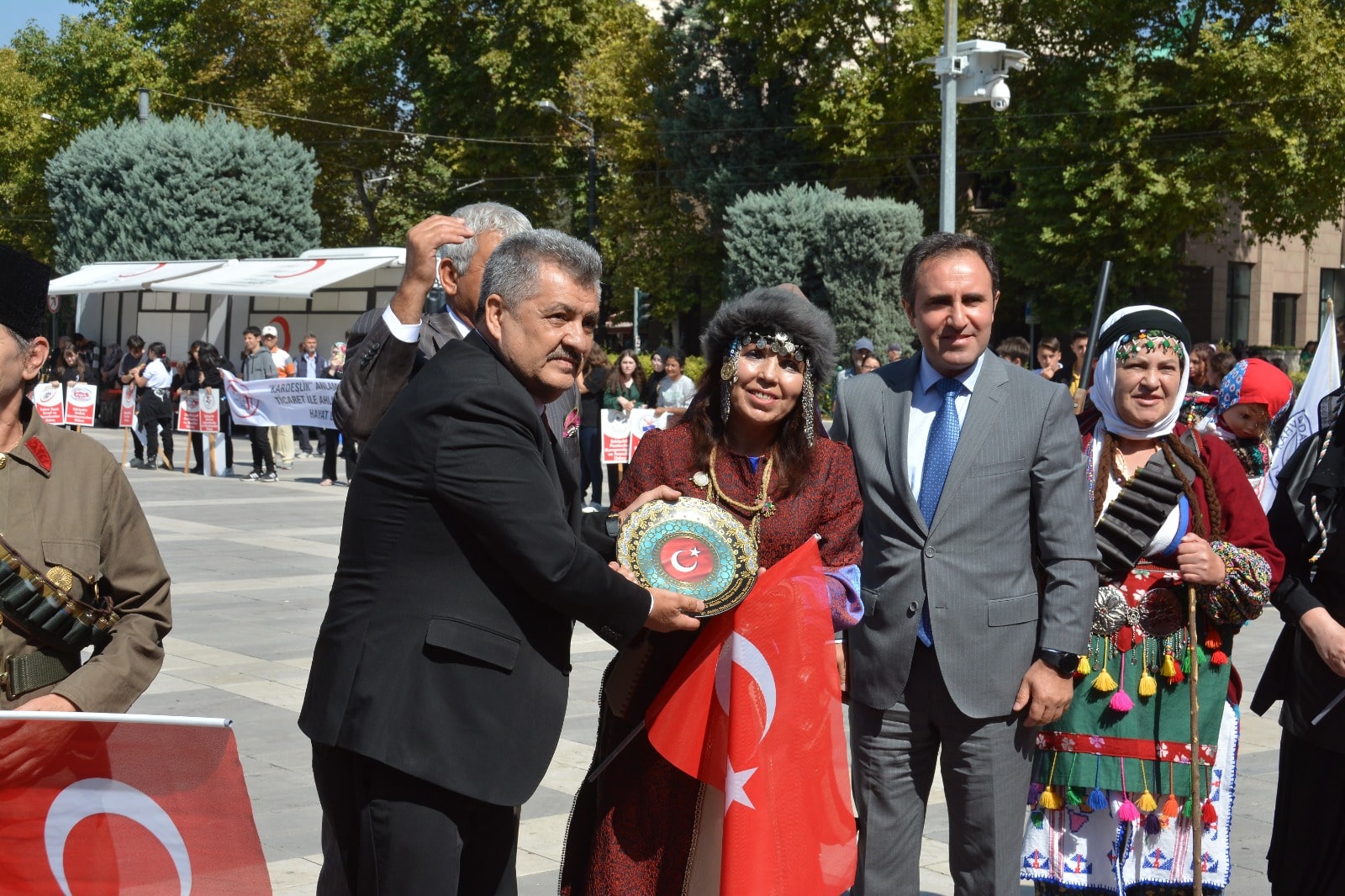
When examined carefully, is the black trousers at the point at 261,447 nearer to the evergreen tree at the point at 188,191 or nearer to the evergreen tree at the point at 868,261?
the evergreen tree at the point at 868,261

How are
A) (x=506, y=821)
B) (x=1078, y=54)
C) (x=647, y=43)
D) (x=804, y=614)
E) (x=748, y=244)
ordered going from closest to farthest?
(x=506, y=821)
(x=804, y=614)
(x=1078, y=54)
(x=748, y=244)
(x=647, y=43)

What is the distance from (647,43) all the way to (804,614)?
41629 mm

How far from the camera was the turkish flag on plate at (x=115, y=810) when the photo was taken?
2588mm

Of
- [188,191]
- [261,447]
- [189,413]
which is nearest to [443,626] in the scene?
[261,447]

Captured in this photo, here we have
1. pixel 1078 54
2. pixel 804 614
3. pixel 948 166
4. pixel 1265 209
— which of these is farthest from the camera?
pixel 1078 54

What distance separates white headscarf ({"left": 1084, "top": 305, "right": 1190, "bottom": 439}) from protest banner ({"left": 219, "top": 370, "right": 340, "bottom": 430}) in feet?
55.2

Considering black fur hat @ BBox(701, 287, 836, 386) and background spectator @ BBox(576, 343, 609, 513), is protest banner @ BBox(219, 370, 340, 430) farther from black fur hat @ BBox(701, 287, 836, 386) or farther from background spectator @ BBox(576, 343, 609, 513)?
black fur hat @ BBox(701, 287, 836, 386)

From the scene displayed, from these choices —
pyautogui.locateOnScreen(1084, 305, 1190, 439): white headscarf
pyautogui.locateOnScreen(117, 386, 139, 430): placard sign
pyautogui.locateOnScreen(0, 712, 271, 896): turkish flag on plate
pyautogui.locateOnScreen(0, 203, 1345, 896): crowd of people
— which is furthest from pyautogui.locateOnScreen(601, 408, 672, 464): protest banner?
pyautogui.locateOnScreen(0, 712, 271, 896): turkish flag on plate

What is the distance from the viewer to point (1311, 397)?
8281 mm

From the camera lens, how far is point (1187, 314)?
44.8 metres

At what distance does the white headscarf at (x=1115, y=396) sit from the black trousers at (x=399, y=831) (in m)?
2.13

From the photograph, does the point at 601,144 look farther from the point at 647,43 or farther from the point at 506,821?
the point at 506,821

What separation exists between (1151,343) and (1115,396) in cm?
18

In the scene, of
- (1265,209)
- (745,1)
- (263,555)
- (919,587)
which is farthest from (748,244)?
(919,587)
